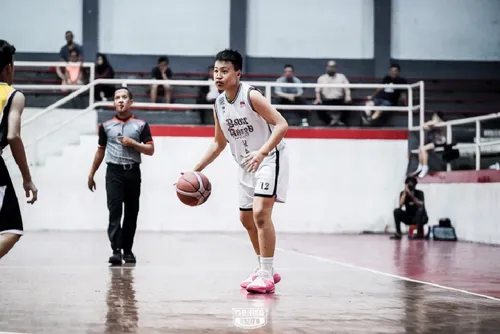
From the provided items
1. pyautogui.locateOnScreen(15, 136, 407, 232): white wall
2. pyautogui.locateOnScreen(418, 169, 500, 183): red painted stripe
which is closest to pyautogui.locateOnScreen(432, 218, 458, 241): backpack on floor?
pyautogui.locateOnScreen(418, 169, 500, 183): red painted stripe

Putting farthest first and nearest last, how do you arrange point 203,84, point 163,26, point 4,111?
point 163,26, point 203,84, point 4,111

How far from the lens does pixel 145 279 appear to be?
9.31 m

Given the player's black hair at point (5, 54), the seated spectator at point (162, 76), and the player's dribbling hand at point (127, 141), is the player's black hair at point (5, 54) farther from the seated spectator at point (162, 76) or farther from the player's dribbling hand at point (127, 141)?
the seated spectator at point (162, 76)

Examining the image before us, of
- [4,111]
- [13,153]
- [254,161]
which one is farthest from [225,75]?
[13,153]

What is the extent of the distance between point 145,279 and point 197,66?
707 inches

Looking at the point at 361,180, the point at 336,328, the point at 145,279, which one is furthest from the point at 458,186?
the point at 336,328

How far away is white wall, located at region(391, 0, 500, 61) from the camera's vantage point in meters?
27.5

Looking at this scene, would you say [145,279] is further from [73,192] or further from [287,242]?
[73,192]

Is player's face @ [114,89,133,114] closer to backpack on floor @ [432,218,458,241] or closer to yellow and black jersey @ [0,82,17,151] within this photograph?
yellow and black jersey @ [0,82,17,151]

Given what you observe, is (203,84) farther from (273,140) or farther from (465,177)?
(273,140)

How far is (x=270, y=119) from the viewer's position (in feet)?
27.0

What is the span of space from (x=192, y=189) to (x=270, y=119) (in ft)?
3.30

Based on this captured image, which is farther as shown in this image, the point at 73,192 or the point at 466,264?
the point at 73,192

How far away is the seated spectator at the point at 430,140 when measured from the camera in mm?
20641
